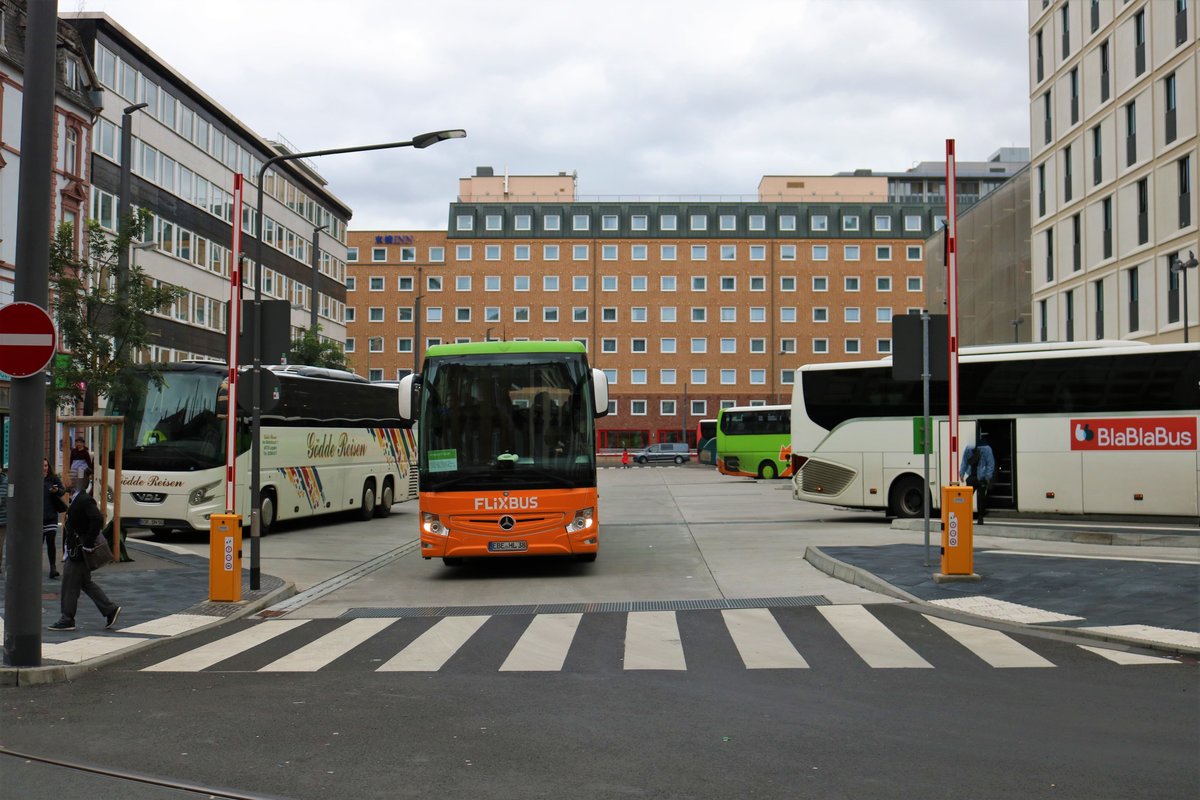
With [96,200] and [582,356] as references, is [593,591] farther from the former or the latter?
[96,200]

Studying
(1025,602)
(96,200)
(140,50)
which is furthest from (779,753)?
(140,50)

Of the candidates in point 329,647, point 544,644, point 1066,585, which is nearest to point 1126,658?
point 1066,585

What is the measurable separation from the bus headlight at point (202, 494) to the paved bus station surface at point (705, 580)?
830 mm

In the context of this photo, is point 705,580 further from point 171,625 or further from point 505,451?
point 171,625

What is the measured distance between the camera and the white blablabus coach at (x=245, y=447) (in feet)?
72.6

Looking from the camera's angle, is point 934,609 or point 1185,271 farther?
point 1185,271

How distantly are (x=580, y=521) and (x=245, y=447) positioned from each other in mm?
9358

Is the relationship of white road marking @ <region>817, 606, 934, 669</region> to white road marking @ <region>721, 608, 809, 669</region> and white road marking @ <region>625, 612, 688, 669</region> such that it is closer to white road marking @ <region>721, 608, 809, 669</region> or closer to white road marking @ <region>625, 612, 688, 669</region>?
white road marking @ <region>721, 608, 809, 669</region>

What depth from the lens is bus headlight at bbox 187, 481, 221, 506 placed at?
2206 centimetres

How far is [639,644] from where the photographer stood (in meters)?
10.7

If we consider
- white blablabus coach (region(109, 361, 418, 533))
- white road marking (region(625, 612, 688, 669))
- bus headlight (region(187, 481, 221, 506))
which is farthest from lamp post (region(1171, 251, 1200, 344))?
white road marking (region(625, 612, 688, 669))

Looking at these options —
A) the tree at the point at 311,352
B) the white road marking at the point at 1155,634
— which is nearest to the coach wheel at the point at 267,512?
the white road marking at the point at 1155,634

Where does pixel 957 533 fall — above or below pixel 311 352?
below

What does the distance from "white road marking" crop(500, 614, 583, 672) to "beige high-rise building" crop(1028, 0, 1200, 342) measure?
30935 millimetres
